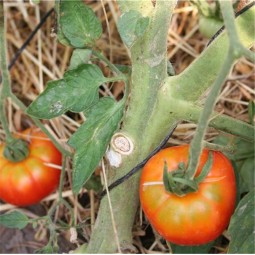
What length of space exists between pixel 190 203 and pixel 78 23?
14.9 inches

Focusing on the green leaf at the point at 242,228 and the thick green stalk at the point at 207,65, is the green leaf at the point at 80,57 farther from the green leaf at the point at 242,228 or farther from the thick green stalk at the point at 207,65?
the green leaf at the point at 242,228

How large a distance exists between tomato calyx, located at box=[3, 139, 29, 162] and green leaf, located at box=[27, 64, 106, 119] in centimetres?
30

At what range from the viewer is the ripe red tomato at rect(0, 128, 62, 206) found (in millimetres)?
1268

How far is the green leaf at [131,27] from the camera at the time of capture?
948 millimetres

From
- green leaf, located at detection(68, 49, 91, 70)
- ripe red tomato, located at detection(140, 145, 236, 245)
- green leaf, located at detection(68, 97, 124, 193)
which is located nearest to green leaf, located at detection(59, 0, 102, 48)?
green leaf, located at detection(68, 49, 91, 70)

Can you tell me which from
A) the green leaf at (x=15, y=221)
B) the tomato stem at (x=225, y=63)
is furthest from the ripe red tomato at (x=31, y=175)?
the tomato stem at (x=225, y=63)

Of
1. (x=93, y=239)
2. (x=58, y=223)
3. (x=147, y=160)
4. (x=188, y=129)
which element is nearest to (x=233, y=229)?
(x=147, y=160)

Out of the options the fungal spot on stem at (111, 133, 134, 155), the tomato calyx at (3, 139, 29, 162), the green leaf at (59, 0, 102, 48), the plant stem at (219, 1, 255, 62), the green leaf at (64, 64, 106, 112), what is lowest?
the tomato calyx at (3, 139, 29, 162)

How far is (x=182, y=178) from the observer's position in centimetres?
90

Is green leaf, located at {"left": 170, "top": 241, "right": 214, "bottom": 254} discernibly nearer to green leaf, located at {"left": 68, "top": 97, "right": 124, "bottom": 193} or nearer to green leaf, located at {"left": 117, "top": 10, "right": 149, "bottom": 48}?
green leaf, located at {"left": 68, "top": 97, "right": 124, "bottom": 193}

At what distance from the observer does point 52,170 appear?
1.30 meters

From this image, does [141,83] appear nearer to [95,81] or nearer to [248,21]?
[95,81]

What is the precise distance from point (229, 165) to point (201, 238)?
0.45ft

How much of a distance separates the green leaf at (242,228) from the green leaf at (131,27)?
0.34 m
